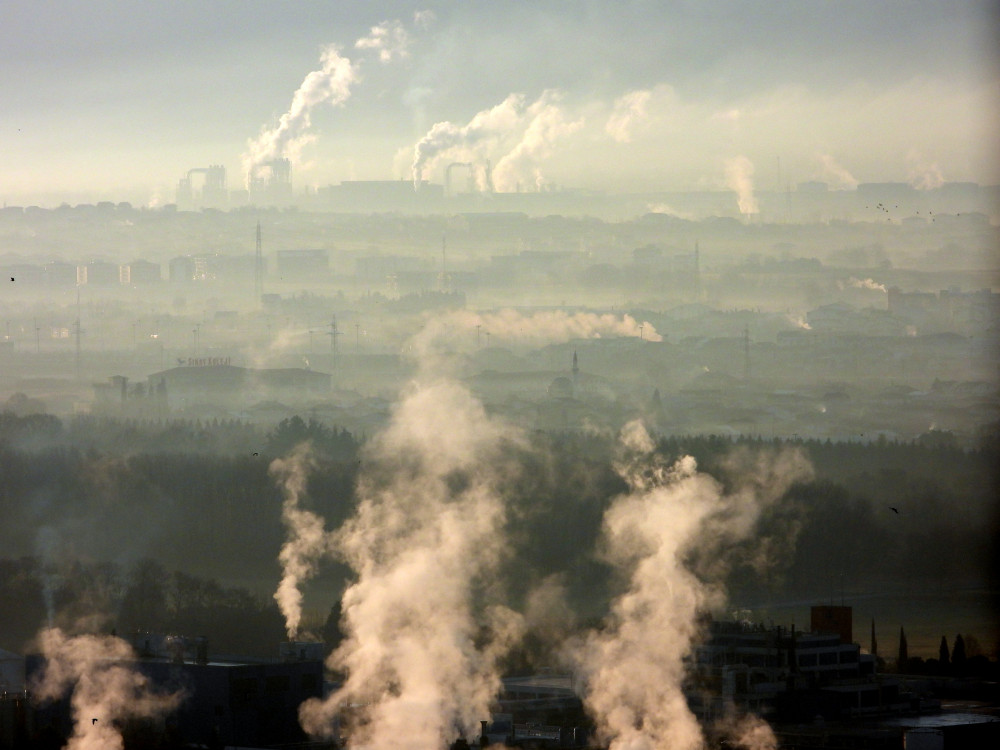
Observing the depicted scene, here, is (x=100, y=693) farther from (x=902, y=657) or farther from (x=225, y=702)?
(x=902, y=657)

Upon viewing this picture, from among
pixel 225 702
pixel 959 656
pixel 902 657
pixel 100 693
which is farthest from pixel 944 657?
pixel 100 693

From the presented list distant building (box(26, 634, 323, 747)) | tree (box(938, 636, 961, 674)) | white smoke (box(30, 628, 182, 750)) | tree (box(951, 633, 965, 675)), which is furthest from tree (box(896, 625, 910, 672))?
white smoke (box(30, 628, 182, 750))

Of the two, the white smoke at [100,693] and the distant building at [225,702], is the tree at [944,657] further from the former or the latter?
the white smoke at [100,693]

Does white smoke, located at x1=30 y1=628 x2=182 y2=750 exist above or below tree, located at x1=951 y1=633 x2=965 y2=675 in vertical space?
above

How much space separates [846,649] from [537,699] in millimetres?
15022

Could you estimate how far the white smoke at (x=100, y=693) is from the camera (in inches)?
1921

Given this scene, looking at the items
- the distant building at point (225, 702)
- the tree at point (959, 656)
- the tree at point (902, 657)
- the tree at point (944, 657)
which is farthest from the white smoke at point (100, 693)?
the tree at point (959, 656)

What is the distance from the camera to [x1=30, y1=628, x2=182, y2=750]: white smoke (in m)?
48.8

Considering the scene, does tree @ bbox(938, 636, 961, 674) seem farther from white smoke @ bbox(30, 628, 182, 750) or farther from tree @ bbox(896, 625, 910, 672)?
white smoke @ bbox(30, 628, 182, 750)

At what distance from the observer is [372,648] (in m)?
60.0

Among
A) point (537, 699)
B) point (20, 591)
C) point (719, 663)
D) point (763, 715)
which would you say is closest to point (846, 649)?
point (719, 663)

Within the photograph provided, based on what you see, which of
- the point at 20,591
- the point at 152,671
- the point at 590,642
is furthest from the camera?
the point at 20,591

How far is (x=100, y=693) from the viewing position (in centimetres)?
5078

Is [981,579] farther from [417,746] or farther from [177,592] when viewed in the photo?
[417,746]
